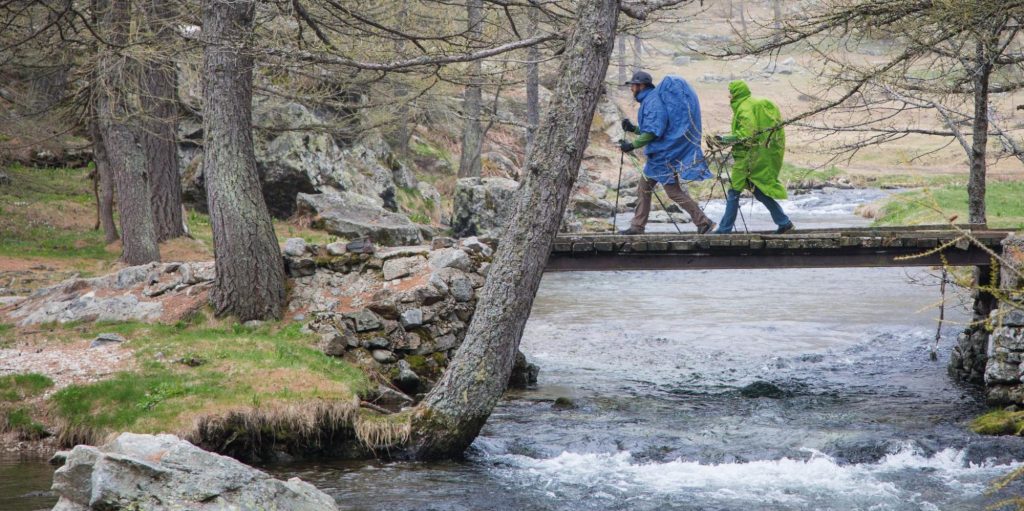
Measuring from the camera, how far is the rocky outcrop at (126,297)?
39.0 ft

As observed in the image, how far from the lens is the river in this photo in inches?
321

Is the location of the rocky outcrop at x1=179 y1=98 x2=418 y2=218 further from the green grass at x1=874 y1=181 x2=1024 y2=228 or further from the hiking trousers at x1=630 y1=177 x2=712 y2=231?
the green grass at x1=874 y1=181 x2=1024 y2=228

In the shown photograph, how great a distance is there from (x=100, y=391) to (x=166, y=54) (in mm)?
4674

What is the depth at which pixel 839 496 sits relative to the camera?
8141 mm

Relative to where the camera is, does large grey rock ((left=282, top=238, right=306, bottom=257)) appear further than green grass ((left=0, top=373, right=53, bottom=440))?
Yes

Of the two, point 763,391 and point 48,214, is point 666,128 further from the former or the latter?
point 48,214

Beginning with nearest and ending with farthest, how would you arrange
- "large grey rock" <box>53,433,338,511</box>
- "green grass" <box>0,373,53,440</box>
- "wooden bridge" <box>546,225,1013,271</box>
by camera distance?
1. "large grey rock" <box>53,433,338,511</box>
2. "green grass" <box>0,373,53,440</box>
3. "wooden bridge" <box>546,225,1013,271</box>

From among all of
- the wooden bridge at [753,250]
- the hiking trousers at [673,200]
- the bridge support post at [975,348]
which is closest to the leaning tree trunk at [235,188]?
the wooden bridge at [753,250]

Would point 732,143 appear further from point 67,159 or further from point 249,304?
point 67,159

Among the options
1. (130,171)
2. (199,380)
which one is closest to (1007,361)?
(199,380)

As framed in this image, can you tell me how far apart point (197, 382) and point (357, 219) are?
36.9 ft

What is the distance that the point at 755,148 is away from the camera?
39.9 feet

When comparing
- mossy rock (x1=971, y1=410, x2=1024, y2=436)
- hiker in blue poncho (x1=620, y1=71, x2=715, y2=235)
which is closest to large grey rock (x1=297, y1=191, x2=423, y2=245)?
hiker in blue poncho (x1=620, y1=71, x2=715, y2=235)

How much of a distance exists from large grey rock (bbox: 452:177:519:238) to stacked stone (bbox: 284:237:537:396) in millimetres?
11313
